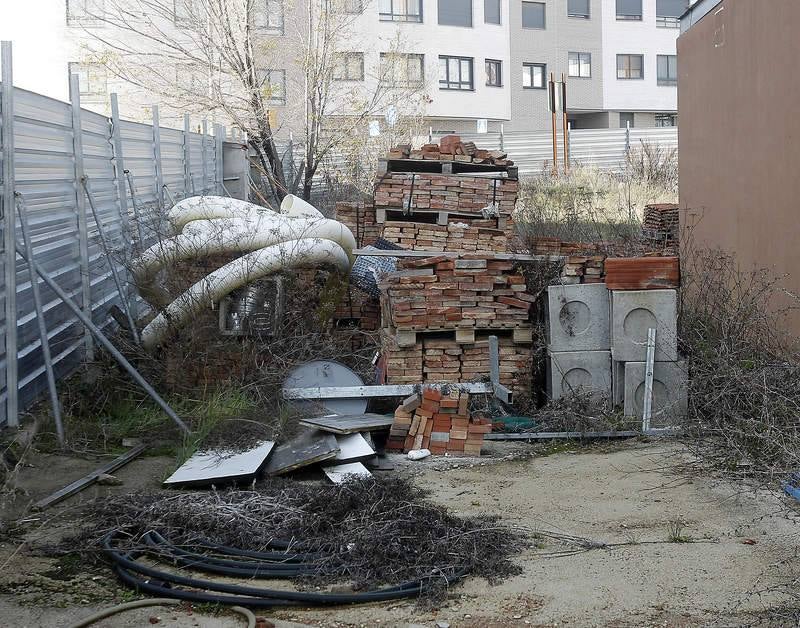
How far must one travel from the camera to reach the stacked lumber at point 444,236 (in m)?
11.3

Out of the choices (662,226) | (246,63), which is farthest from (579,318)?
(246,63)

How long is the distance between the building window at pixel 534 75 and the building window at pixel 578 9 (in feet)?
9.16

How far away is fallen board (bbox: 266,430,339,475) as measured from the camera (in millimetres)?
6613

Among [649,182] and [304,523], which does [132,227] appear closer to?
[304,523]

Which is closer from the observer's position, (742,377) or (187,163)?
(742,377)

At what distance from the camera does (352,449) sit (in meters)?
6.98

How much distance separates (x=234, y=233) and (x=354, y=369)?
5.85 feet

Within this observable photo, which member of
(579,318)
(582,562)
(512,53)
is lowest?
(582,562)

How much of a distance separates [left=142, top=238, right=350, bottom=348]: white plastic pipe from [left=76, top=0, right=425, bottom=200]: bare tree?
9869 millimetres

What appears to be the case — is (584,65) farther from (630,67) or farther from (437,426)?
(437,426)

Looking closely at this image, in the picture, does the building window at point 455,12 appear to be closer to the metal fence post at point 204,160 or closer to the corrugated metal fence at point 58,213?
the metal fence post at point 204,160

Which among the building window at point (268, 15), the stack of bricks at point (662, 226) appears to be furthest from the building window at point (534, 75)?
the stack of bricks at point (662, 226)

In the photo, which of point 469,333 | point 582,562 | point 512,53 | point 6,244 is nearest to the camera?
point 582,562

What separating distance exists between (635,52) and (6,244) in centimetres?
4176
